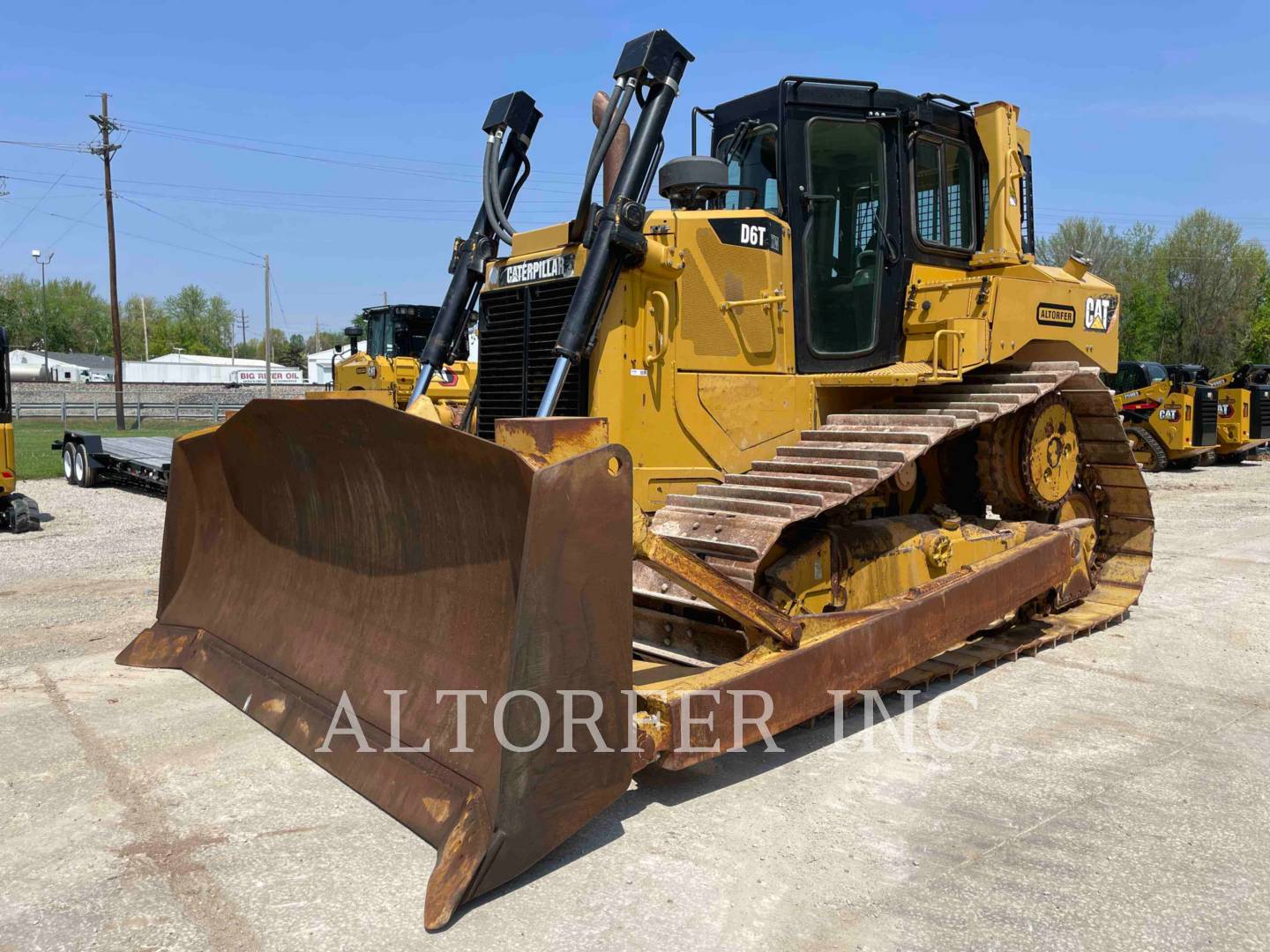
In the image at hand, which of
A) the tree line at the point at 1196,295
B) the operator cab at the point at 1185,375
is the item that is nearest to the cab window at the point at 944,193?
the operator cab at the point at 1185,375

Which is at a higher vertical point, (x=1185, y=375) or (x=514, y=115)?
(x=514, y=115)

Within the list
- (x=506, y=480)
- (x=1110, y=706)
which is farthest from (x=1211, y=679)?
(x=506, y=480)

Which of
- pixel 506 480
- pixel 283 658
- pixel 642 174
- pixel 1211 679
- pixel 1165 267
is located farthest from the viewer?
pixel 1165 267

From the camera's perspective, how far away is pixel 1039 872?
3256 millimetres

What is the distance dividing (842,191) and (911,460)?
1.84 m

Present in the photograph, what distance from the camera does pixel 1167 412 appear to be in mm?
19109

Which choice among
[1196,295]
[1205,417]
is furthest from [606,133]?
[1196,295]

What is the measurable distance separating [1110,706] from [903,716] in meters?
1.14

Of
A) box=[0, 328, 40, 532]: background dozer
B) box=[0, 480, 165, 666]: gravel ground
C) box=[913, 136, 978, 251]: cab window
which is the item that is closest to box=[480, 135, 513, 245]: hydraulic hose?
box=[913, 136, 978, 251]: cab window

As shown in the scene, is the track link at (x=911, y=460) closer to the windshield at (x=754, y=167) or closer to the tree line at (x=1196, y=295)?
the windshield at (x=754, y=167)

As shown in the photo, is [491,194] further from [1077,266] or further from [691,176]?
[1077,266]

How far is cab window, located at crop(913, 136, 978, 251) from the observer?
588 centimetres

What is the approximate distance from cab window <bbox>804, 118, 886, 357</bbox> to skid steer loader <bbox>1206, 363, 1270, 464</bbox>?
17.6 meters

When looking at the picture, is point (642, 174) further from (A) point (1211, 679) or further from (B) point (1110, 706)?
(A) point (1211, 679)
